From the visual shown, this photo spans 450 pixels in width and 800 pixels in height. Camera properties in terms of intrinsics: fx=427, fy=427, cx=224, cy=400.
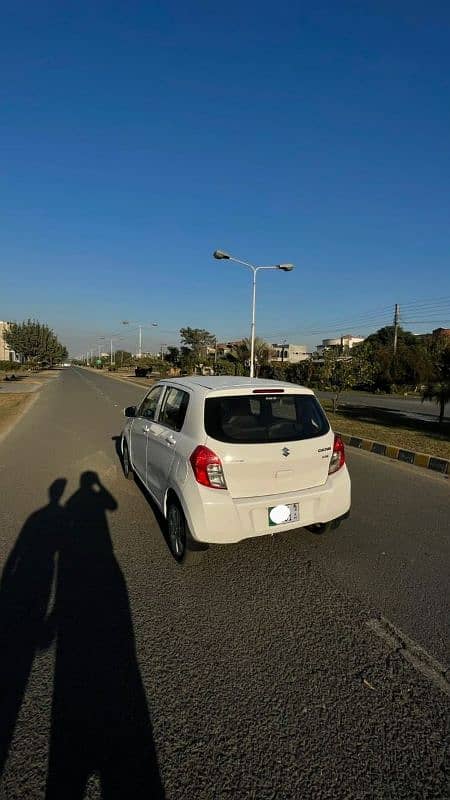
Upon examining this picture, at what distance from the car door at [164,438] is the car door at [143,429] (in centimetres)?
21

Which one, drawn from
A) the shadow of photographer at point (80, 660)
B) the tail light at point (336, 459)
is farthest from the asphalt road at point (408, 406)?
the shadow of photographer at point (80, 660)

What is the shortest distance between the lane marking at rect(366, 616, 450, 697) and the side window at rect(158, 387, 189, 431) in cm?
228

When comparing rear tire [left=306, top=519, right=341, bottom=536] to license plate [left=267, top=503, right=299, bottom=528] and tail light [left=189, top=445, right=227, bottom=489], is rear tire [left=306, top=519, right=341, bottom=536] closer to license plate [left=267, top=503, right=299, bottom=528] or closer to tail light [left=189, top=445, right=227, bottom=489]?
license plate [left=267, top=503, right=299, bottom=528]

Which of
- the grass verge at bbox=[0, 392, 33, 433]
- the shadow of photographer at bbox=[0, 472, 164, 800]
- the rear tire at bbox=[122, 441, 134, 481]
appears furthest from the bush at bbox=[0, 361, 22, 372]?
the shadow of photographer at bbox=[0, 472, 164, 800]

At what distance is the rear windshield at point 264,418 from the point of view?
370 centimetres

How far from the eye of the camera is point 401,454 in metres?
8.79

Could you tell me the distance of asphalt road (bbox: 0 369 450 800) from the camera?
6.31 feet

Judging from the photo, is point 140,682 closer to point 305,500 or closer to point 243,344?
point 305,500

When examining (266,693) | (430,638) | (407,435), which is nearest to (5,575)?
(266,693)

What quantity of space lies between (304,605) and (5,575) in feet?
8.26

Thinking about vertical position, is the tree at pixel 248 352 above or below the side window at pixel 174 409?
above

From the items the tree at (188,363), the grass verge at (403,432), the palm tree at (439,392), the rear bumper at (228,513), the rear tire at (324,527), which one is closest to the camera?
the rear bumper at (228,513)

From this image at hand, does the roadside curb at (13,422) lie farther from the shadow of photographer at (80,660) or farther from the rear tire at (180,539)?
the rear tire at (180,539)

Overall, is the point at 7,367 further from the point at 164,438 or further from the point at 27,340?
the point at 164,438
